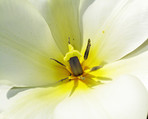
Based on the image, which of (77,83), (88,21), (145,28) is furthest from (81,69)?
(145,28)

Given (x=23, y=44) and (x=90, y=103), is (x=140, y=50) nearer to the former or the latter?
(x=90, y=103)

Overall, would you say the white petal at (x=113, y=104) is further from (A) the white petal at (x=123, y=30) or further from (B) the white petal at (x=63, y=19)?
(B) the white petal at (x=63, y=19)

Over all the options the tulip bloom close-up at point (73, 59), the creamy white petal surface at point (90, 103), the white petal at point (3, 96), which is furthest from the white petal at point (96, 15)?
the white petal at point (3, 96)

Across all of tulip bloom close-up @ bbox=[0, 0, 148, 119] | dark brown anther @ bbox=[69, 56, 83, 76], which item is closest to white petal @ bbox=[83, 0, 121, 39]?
tulip bloom close-up @ bbox=[0, 0, 148, 119]

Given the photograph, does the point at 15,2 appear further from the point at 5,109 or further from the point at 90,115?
the point at 90,115

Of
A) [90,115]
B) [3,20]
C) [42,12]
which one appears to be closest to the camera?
[90,115]

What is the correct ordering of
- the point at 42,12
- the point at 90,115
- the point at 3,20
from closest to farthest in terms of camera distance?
the point at 90,115 → the point at 3,20 → the point at 42,12
